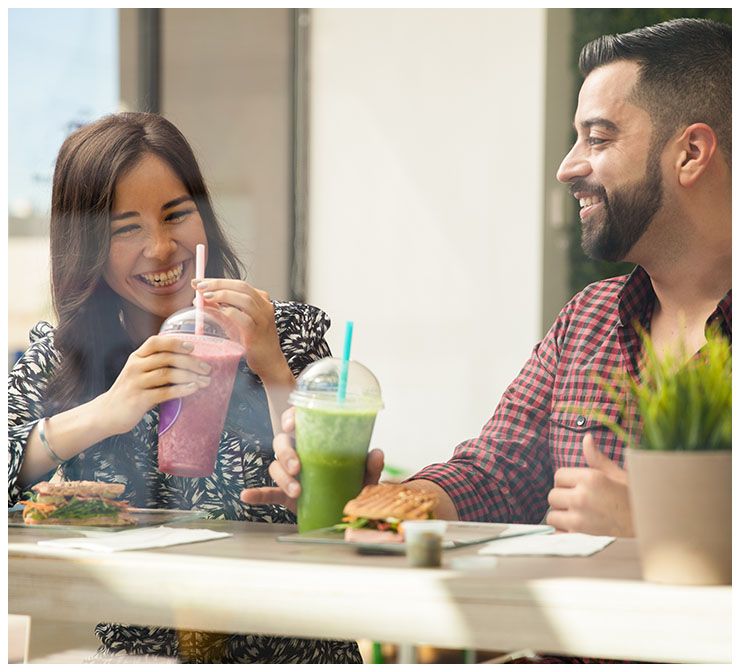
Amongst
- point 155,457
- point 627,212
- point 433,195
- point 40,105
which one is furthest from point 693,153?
point 433,195

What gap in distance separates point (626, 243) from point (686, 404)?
70 centimetres

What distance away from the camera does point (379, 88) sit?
447 cm

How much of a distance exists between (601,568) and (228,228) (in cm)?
103

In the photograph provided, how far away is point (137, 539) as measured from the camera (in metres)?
1.17

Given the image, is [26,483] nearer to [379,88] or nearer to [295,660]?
[295,660]

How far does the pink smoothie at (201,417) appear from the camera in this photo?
134 cm

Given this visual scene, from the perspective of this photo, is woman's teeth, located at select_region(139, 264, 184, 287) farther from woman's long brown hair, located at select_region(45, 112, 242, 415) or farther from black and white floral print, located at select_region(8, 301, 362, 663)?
black and white floral print, located at select_region(8, 301, 362, 663)

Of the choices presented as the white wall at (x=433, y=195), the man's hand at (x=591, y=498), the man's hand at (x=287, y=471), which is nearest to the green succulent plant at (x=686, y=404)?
the man's hand at (x=591, y=498)

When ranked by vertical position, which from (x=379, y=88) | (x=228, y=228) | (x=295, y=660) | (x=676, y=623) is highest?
(x=379, y=88)

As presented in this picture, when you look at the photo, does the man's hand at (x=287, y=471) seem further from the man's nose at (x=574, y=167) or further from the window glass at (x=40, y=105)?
the man's nose at (x=574, y=167)

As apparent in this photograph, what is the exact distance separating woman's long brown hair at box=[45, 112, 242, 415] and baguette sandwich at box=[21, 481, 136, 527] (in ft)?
0.93

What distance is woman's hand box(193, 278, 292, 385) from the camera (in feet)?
4.59

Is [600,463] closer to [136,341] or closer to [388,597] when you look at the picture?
[388,597]

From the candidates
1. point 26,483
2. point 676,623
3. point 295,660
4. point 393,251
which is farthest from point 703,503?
point 393,251
